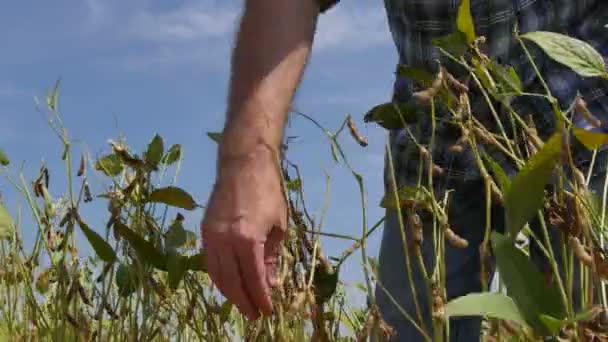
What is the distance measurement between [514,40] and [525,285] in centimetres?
59

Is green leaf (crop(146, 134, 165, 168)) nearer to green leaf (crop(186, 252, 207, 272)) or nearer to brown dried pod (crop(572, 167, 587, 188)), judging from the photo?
green leaf (crop(186, 252, 207, 272))

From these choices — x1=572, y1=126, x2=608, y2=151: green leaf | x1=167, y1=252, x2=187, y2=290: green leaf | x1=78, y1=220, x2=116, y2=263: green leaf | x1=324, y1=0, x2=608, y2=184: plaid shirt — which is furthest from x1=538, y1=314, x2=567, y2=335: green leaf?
x1=78, y1=220, x2=116, y2=263: green leaf

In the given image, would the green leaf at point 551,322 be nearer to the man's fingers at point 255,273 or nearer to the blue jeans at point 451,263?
the man's fingers at point 255,273

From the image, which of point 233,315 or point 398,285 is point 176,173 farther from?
point 233,315

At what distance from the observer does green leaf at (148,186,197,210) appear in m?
1.26

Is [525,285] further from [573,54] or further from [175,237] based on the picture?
[175,237]

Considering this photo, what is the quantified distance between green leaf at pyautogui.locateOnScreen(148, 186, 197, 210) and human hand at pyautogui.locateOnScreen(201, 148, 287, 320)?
0.31 metres

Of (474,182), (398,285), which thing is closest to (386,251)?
(398,285)

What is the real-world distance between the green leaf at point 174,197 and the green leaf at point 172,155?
11 cm

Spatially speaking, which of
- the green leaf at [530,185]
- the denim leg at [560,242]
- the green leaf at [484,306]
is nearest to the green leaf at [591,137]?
the green leaf at [530,185]

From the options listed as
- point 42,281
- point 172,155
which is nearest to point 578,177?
point 172,155

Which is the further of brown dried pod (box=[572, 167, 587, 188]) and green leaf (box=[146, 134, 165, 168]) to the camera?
green leaf (box=[146, 134, 165, 168])

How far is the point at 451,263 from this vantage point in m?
1.39

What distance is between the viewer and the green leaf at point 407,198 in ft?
3.03
